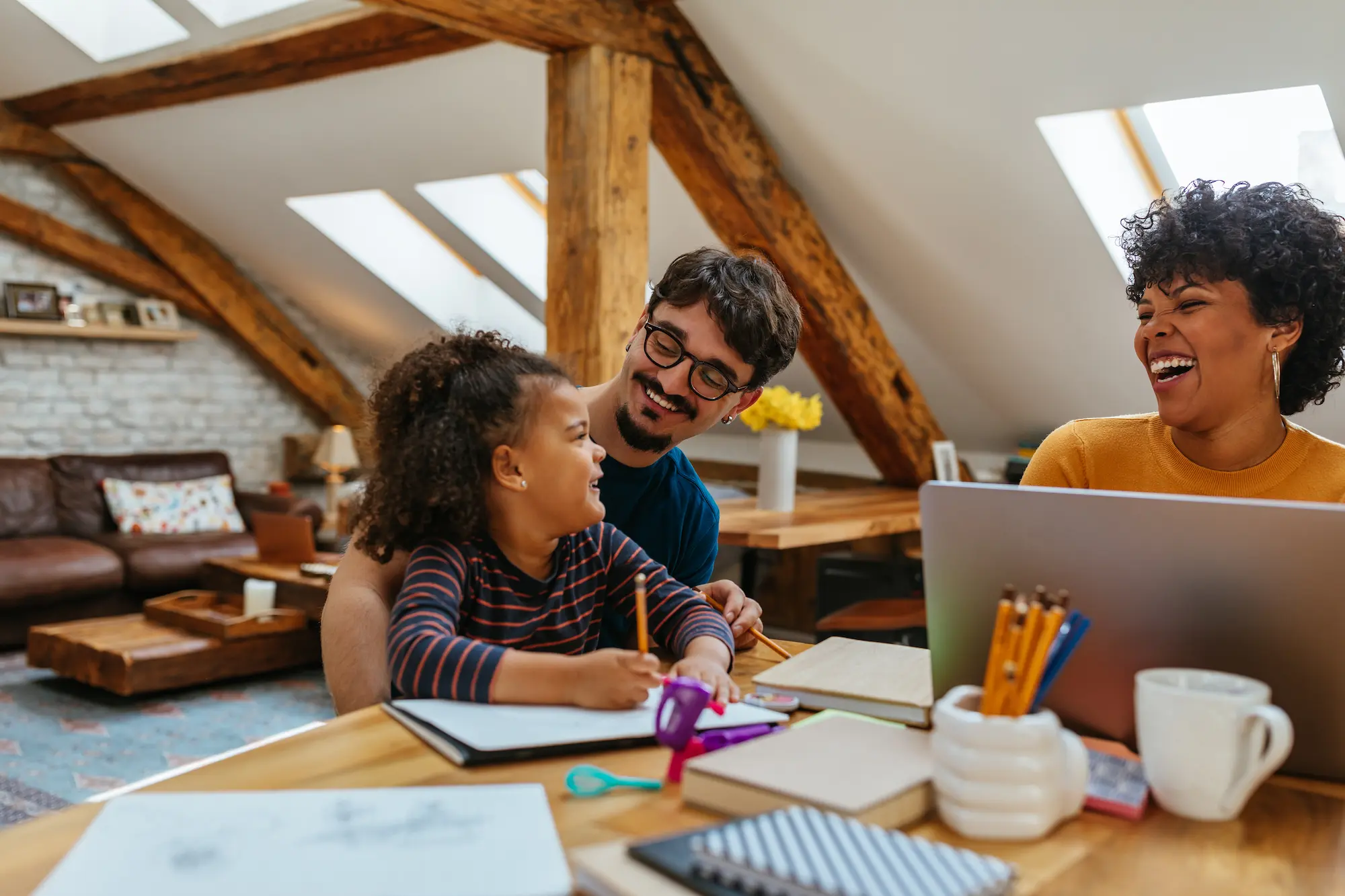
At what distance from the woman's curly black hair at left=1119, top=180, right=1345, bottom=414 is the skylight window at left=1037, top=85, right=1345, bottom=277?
1564 millimetres

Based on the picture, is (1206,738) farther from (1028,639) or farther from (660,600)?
(660,600)

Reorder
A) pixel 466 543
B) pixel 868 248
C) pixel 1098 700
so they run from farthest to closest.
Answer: pixel 868 248 → pixel 466 543 → pixel 1098 700

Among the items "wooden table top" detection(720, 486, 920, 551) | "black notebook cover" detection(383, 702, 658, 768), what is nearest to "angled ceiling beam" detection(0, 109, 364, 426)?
"wooden table top" detection(720, 486, 920, 551)

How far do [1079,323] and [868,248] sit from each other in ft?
2.55

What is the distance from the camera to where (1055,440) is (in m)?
1.86

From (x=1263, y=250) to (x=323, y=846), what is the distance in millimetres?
1502

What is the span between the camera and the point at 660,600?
1.42m

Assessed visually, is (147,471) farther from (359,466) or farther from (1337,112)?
(1337,112)

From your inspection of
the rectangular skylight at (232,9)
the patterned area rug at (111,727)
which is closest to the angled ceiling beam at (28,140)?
the rectangular skylight at (232,9)

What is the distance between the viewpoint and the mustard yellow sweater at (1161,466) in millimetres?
1670

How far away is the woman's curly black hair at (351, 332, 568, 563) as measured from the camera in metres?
1.29

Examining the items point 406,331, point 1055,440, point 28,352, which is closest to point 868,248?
point 1055,440

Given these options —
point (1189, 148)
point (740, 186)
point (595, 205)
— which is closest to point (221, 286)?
point (740, 186)

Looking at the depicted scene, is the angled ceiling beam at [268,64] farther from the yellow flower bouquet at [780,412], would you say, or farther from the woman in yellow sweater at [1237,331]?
the woman in yellow sweater at [1237,331]
